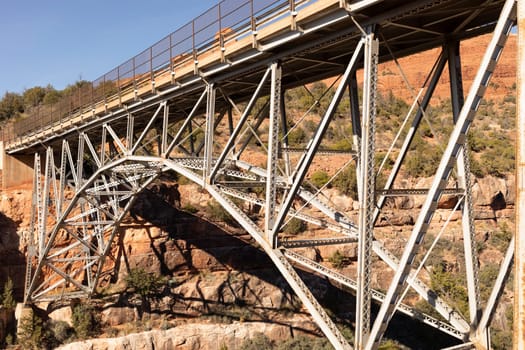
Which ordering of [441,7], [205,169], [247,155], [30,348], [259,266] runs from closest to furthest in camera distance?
[441,7] < [205,169] < [30,348] < [259,266] < [247,155]

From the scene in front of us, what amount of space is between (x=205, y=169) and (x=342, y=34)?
17.3ft

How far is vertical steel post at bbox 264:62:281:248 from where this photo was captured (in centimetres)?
973

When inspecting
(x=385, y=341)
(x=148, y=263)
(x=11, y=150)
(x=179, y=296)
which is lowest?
(x=385, y=341)

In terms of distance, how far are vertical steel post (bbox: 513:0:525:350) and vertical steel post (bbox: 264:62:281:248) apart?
5.05 m

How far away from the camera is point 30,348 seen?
21578 mm

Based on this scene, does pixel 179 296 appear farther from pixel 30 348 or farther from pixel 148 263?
pixel 30 348

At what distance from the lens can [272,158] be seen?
988cm

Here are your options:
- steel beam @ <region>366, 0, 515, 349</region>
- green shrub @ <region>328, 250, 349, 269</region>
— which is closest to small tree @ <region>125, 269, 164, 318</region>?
green shrub @ <region>328, 250, 349, 269</region>

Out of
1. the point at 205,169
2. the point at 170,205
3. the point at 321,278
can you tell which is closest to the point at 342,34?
the point at 205,169

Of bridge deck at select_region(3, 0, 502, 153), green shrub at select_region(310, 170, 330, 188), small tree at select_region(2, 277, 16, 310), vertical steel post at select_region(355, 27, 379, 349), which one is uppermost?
bridge deck at select_region(3, 0, 502, 153)

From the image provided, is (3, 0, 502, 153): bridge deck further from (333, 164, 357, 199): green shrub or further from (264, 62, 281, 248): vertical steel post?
(333, 164, 357, 199): green shrub

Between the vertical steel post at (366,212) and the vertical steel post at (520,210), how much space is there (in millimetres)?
2585

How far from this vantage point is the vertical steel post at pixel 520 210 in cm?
497

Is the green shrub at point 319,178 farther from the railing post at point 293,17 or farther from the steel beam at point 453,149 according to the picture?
the steel beam at point 453,149
